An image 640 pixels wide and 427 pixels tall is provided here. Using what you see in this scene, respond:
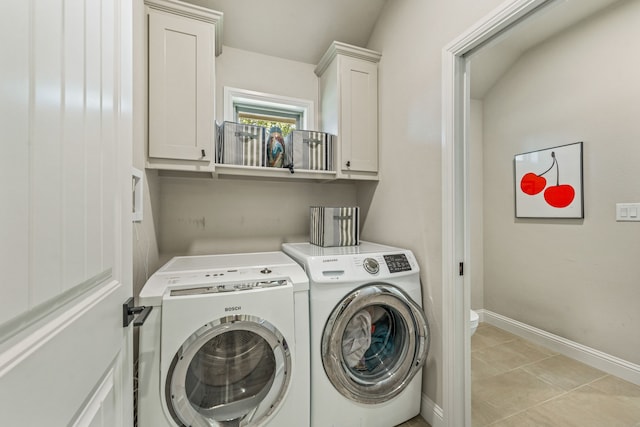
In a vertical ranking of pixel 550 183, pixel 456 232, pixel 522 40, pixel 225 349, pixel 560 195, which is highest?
pixel 522 40

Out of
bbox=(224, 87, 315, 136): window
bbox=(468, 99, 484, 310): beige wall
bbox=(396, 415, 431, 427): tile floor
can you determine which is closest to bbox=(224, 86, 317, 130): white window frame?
bbox=(224, 87, 315, 136): window

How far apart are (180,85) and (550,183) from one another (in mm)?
3038

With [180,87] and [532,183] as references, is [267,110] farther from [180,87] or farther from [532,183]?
[532,183]

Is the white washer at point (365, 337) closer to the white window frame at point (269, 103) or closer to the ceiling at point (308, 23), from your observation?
the white window frame at point (269, 103)

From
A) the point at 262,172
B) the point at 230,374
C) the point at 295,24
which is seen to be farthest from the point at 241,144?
the point at 230,374

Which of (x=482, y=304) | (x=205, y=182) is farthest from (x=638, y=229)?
(x=205, y=182)

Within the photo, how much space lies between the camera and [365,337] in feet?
5.08

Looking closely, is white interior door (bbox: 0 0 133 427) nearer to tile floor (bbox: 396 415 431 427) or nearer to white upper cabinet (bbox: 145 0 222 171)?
white upper cabinet (bbox: 145 0 222 171)

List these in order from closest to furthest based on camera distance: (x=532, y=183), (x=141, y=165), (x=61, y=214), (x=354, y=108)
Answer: (x=61, y=214) < (x=141, y=165) < (x=354, y=108) < (x=532, y=183)

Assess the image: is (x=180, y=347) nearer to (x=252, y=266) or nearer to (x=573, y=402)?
(x=252, y=266)

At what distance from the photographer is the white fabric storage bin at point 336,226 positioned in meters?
1.86

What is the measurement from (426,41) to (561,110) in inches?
63.3

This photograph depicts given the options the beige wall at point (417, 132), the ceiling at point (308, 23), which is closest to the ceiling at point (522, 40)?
the ceiling at point (308, 23)

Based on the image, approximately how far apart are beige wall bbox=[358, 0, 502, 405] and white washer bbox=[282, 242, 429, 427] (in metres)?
0.11
